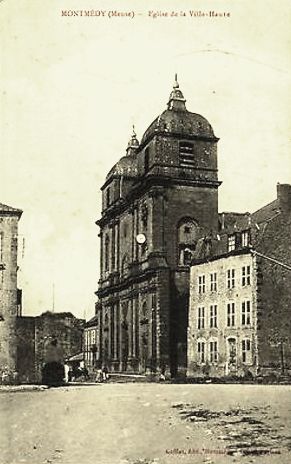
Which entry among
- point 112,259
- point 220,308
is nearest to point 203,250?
point 220,308

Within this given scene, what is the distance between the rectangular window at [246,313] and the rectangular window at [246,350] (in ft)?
2.01

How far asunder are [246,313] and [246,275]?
1232 millimetres

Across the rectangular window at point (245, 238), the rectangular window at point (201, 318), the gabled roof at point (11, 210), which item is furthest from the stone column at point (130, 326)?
the gabled roof at point (11, 210)

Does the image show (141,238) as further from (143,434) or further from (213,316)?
(143,434)

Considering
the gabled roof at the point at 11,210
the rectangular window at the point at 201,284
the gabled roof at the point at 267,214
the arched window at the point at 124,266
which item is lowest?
the rectangular window at the point at 201,284

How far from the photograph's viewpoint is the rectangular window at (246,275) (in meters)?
24.5

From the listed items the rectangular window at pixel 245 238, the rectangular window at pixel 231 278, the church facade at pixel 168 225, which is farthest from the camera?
the church facade at pixel 168 225

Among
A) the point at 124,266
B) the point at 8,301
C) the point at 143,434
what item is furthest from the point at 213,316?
the point at 143,434

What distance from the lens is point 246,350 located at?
24312 millimetres

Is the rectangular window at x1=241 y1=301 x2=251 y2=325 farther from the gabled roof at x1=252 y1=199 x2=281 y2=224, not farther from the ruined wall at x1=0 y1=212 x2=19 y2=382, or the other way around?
the ruined wall at x1=0 y1=212 x2=19 y2=382

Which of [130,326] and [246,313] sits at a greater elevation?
[246,313]

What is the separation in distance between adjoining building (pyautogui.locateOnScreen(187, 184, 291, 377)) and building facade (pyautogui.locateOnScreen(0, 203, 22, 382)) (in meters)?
7.67

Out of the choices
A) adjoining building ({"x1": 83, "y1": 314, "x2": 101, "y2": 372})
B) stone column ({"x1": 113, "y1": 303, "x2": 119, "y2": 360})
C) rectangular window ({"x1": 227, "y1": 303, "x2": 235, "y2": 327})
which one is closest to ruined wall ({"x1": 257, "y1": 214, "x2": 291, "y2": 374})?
rectangular window ({"x1": 227, "y1": 303, "x2": 235, "y2": 327})

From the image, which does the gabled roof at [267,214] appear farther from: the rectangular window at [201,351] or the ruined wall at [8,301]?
the ruined wall at [8,301]
